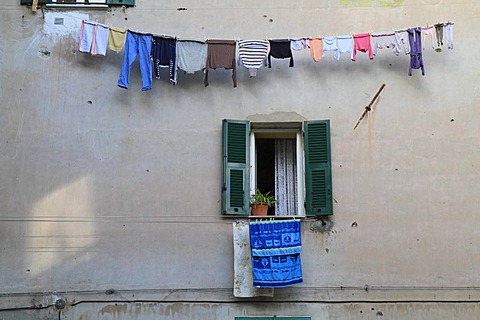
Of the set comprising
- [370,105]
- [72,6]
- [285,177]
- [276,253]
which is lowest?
[276,253]

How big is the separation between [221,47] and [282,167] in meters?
1.86

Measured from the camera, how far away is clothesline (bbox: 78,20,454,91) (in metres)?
8.95

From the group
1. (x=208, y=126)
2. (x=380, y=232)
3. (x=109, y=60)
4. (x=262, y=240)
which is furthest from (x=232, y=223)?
(x=109, y=60)

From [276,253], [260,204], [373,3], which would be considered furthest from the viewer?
A: [373,3]

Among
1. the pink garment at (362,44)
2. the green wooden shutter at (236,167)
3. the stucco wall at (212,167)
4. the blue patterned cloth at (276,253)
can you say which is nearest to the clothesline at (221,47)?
the pink garment at (362,44)

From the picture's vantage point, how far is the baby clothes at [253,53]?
896cm

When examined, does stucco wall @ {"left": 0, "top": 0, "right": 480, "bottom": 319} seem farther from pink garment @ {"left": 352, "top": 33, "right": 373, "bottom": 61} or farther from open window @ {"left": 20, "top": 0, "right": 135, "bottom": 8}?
pink garment @ {"left": 352, "top": 33, "right": 373, "bottom": 61}

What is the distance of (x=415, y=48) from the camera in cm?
890

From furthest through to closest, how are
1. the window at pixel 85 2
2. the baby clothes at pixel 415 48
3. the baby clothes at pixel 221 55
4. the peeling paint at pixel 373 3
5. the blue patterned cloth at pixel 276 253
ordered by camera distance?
the window at pixel 85 2
the peeling paint at pixel 373 3
the baby clothes at pixel 221 55
the baby clothes at pixel 415 48
the blue patterned cloth at pixel 276 253

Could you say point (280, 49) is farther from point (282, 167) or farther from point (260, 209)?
point (260, 209)

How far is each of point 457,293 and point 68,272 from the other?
196 inches

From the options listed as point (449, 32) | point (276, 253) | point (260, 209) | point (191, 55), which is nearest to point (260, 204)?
point (260, 209)

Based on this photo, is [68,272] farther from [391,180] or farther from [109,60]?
[391,180]

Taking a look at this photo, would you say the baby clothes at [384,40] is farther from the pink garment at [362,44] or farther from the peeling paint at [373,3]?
Result: the peeling paint at [373,3]
